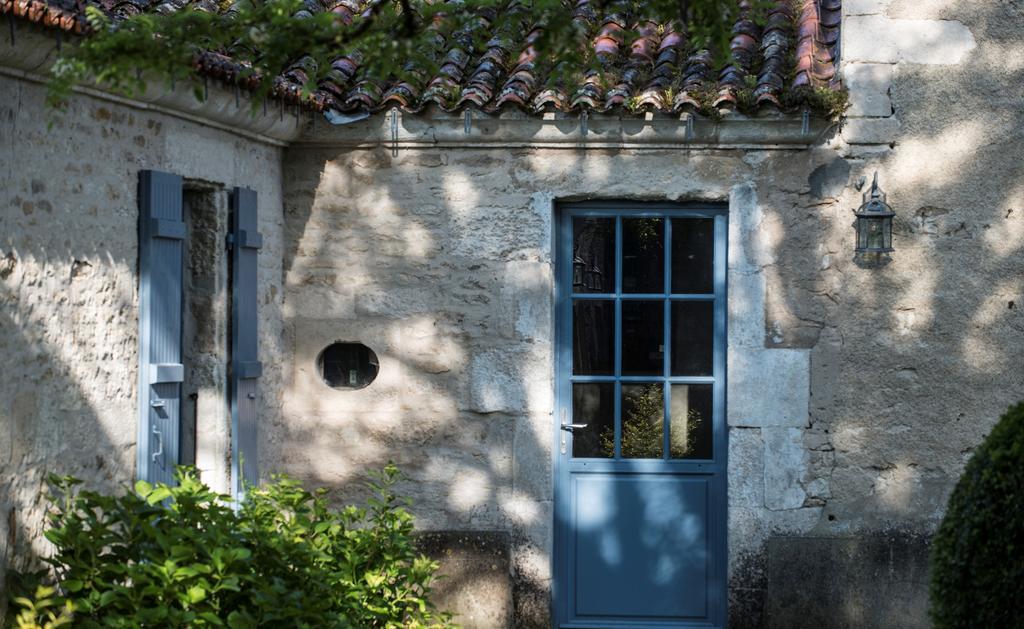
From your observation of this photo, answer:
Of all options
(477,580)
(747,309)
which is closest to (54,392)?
(477,580)

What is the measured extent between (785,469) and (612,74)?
217 cm

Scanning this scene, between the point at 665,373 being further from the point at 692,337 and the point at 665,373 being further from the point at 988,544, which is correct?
the point at 988,544

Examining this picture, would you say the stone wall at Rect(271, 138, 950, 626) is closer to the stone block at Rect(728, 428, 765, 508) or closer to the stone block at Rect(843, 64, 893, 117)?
the stone block at Rect(728, 428, 765, 508)

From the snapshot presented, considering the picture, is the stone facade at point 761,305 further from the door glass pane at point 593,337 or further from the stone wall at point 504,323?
the door glass pane at point 593,337

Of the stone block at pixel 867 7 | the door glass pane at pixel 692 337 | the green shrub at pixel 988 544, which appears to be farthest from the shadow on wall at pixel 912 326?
the green shrub at pixel 988 544

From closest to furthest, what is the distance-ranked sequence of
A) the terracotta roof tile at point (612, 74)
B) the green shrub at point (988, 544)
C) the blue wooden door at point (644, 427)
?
the green shrub at point (988, 544), the terracotta roof tile at point (612, 74), the blue wooden door at point (644, 427)

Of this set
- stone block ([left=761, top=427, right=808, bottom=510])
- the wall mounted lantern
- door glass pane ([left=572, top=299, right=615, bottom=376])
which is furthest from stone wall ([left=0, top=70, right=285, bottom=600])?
the wall mounted lantern

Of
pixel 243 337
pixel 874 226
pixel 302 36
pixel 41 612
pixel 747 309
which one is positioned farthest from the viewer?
pixel 747 309

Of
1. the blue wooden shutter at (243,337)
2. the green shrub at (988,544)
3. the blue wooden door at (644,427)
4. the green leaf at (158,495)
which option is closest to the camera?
the green shrub at (988,544)

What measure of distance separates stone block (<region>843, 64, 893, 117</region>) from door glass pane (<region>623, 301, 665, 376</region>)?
4.56 ft

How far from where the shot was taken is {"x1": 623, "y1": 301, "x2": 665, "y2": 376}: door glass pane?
7.17m

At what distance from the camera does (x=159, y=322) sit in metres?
5.60

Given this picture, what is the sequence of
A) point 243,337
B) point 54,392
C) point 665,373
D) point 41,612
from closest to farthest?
point 41,612 → point 54,392 → point 243,337 → point 665,373

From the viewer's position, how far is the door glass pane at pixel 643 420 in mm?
7172
